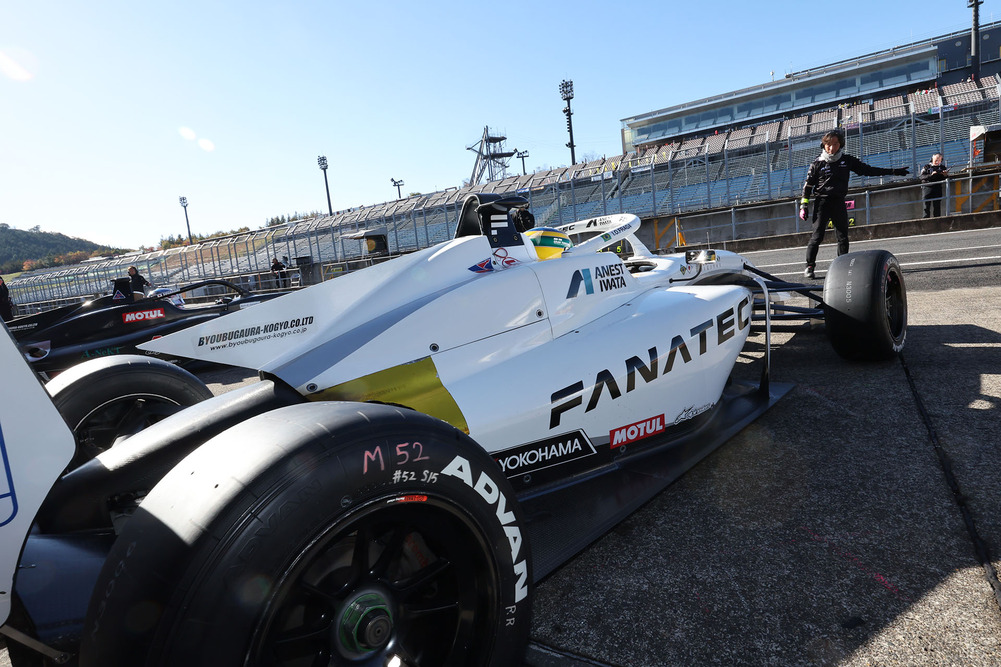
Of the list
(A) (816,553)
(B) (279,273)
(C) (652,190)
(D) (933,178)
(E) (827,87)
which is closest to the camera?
(A) (816,553)

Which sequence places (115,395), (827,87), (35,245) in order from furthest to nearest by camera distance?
(35,245) < (827,87) < (115,395)

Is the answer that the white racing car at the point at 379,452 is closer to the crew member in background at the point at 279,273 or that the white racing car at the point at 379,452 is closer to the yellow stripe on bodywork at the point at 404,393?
the yellow stripe on bodywork at the point at 404,393

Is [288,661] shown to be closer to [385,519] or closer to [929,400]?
[385,519]

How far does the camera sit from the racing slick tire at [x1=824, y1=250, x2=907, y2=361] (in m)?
4.05

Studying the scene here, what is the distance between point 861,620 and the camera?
70.0 inches

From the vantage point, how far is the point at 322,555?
143cm

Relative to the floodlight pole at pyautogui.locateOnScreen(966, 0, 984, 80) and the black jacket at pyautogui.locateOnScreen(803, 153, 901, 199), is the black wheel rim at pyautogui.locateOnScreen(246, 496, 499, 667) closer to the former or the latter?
the black jacket at pyautogui.locateOnScreen(803, 153, 901, 199)

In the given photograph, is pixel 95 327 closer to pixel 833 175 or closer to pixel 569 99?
pixel 833 175

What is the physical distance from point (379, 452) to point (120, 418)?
2452 mm

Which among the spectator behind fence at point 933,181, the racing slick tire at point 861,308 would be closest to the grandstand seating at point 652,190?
the spectator behind fence at point 933,181

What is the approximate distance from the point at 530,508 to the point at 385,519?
1187 millimetres

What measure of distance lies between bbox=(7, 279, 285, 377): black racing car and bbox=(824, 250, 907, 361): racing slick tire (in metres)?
5.98

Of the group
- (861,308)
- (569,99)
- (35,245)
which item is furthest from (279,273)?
(35,245)

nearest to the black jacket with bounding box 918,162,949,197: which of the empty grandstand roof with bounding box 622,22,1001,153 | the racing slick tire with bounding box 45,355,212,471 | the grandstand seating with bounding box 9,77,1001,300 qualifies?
the grandstand seating with bounding box 9,77,1001,300
